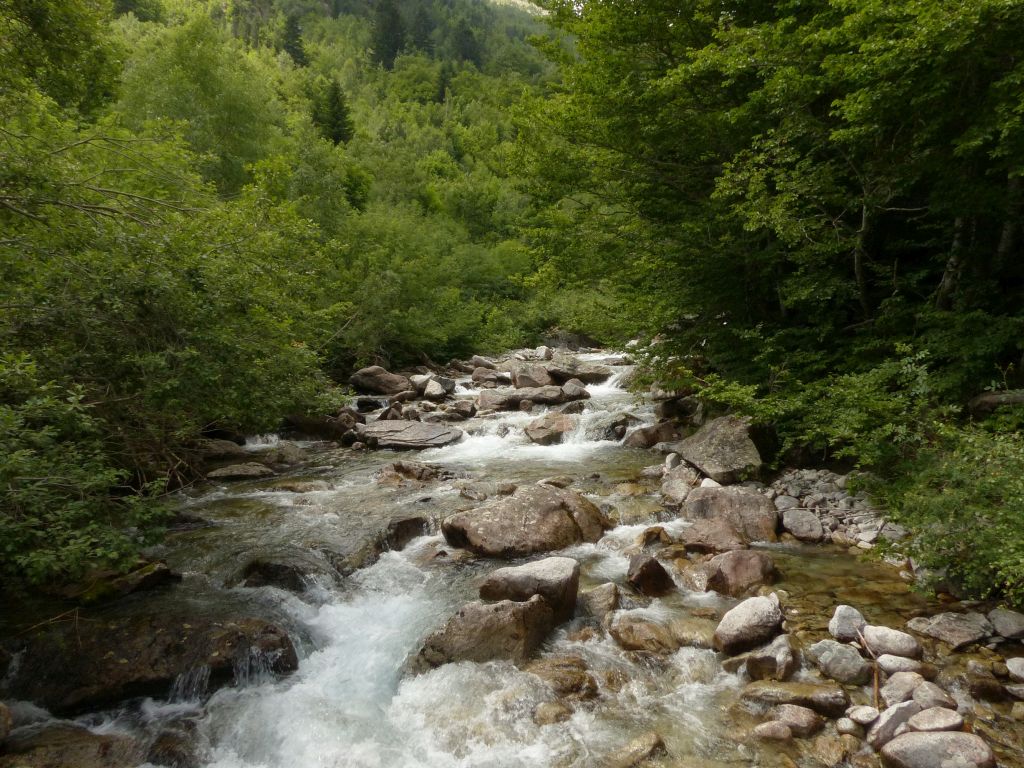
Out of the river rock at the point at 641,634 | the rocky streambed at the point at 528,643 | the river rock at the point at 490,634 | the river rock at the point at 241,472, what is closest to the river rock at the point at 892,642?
the rocky streambed at the point at 528,643

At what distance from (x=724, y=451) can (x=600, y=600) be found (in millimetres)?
4817

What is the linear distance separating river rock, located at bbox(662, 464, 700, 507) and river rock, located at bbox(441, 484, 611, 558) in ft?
4.52

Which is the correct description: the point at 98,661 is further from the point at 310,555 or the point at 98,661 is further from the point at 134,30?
the point at 134,30

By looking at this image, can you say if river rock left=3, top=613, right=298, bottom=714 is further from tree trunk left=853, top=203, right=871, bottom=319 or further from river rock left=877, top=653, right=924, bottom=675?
tree trunk left=853, top=203, right=871, bottom=319

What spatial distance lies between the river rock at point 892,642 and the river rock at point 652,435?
7.69 m

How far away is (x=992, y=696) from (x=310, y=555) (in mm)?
7234

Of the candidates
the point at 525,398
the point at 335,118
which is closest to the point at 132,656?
the point at 525,398

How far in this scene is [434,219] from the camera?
4075cm

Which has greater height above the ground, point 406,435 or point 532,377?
point 532,377

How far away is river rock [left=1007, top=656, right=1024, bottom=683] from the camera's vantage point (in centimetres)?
462

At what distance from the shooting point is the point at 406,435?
14328mm

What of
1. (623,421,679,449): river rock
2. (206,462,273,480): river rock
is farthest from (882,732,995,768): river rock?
(206,462,273,480): river rock

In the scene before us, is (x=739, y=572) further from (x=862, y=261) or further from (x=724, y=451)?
(x=862, y=261)

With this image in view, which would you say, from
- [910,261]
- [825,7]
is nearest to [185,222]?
[825,7]
